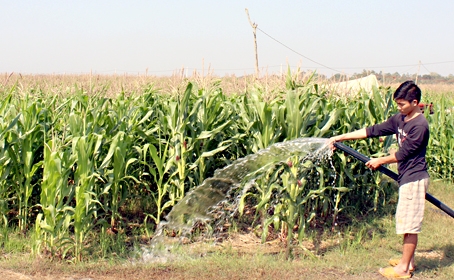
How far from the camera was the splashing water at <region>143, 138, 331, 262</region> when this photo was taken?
5.65 m

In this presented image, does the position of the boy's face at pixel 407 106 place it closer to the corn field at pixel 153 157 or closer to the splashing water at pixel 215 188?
the splashing water at pixel 215 188

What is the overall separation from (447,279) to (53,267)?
4.04 m

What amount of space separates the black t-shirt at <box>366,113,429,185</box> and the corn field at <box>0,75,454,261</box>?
1.15 metres

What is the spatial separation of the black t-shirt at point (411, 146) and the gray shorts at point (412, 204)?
0.06 m

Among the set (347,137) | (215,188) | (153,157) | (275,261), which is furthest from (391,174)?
(153,157)

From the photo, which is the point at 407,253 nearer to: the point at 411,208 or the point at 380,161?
the point at 411,208

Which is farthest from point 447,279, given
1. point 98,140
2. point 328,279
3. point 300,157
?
point 98,140

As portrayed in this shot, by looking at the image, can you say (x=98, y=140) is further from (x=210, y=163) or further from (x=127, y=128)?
(x=210, y=163)

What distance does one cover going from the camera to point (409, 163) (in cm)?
479

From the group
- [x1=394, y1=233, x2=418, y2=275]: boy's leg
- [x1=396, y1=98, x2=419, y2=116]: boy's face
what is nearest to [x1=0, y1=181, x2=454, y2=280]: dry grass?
[x1=394, y1=233, x2=418, y2=275]: boy's leg

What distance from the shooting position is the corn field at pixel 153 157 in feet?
17.1

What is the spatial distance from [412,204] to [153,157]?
2890 mm

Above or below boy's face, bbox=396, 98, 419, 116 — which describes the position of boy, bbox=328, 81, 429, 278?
below

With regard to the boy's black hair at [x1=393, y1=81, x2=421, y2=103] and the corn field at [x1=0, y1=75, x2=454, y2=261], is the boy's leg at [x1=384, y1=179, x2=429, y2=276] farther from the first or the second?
the corn field at [x1=0, y1=75, x2=454, y2=261]
